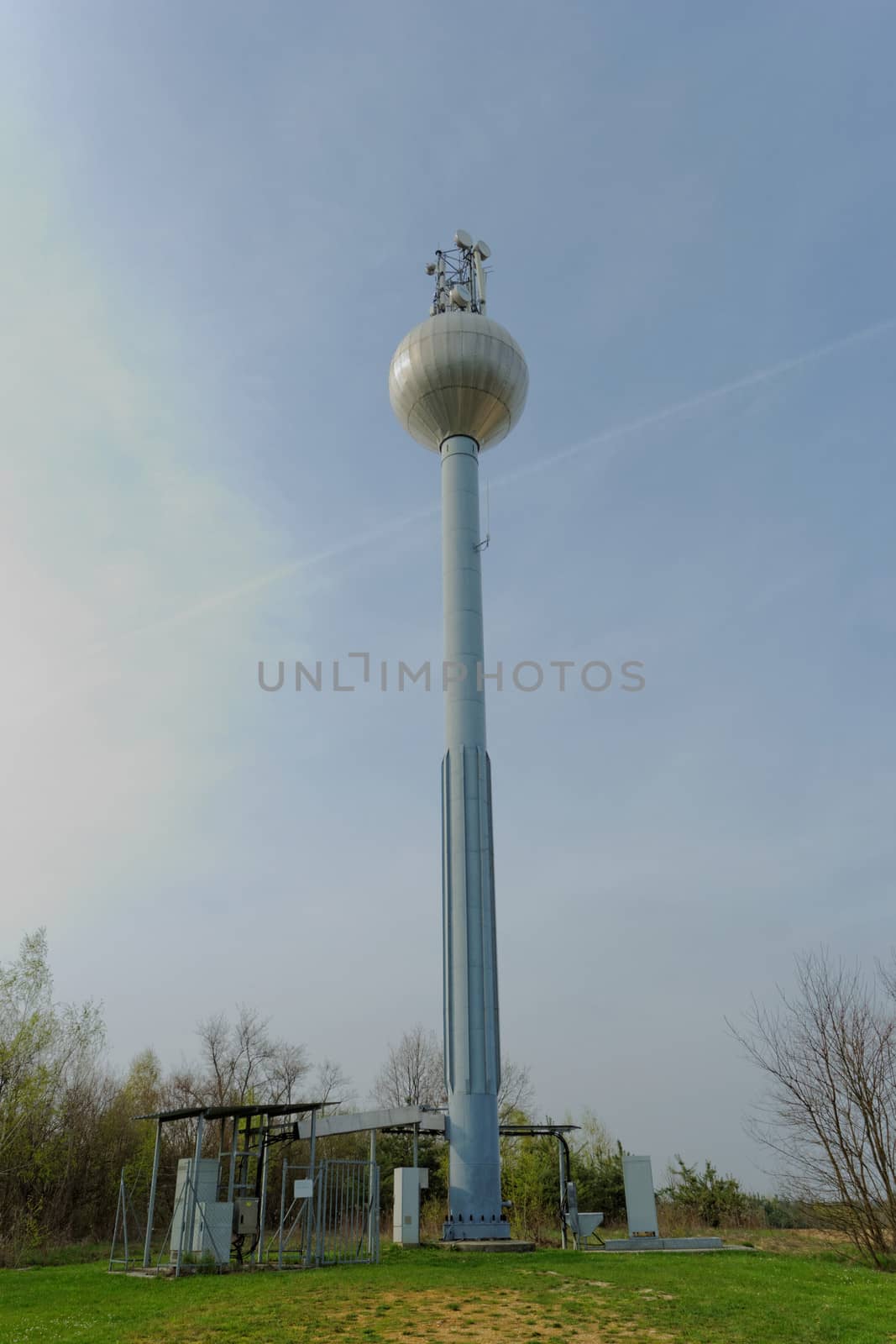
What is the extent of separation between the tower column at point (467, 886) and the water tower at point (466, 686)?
3cm

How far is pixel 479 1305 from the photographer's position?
15.8 metres

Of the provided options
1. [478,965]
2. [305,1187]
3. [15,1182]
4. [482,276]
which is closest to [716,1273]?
[305,1187]

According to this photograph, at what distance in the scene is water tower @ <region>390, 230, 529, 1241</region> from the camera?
27531 mm

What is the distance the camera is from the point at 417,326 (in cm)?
3575

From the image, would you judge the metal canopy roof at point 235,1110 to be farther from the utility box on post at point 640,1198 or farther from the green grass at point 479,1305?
A: the utility box on post at point 640,1198

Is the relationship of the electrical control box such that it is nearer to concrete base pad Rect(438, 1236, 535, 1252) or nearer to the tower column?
concrete base pad Rect(438, 1236, 535, 1252)

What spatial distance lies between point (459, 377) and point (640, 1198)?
1053 inches

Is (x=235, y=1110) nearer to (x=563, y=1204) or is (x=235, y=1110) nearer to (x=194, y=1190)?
(x=194, y=1190)

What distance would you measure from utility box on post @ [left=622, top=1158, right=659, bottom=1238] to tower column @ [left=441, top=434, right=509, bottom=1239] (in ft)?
12.0

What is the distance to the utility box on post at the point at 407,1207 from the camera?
26172mm

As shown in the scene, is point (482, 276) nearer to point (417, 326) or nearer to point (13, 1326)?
point (417, 326)

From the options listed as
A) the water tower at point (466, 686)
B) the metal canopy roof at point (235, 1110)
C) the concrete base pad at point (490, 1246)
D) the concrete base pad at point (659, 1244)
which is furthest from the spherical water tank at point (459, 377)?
the concrete base pad at point (659, 1244)

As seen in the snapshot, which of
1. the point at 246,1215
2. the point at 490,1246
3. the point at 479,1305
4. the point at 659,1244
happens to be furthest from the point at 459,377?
the point at 479,1305

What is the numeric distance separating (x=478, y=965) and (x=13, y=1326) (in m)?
16.0
